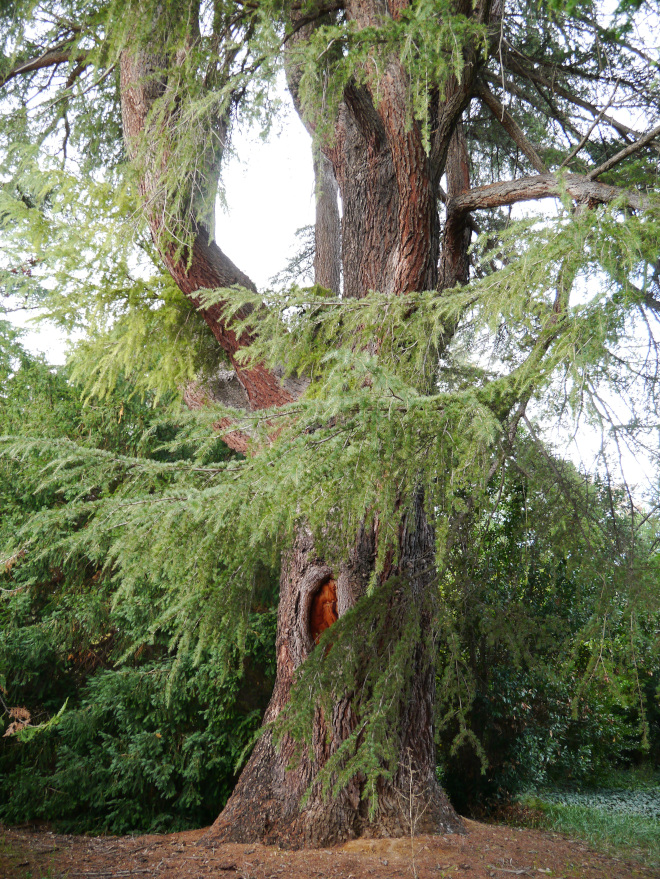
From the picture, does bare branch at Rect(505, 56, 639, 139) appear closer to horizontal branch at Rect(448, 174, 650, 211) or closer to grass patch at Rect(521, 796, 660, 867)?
horizontal branch at Rect(448, 174, 650, 211)

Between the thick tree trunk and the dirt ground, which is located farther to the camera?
the thick tree trunk

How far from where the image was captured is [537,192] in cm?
481

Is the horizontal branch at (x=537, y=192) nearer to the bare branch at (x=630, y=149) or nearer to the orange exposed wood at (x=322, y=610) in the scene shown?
the bare branch at (x=630, y=149)

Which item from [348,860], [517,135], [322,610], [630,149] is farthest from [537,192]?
[348,860]

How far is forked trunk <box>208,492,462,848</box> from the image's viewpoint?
4.42 m

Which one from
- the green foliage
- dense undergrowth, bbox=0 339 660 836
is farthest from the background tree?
the green foliage

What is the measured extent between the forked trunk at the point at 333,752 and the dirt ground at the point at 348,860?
0.16 meters

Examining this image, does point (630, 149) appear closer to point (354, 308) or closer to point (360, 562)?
point (354, 308)

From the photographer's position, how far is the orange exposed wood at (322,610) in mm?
5004

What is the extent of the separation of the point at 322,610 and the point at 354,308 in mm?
2334

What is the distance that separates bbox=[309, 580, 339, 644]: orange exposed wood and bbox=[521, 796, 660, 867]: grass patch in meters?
2.80

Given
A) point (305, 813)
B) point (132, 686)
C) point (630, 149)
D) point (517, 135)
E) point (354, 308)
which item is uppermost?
point (517, 135)

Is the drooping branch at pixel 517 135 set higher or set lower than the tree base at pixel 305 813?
higher

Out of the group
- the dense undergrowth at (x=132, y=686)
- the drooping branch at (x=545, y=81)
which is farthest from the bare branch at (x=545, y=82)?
the dense undergrowth at (x=132, y=686)
